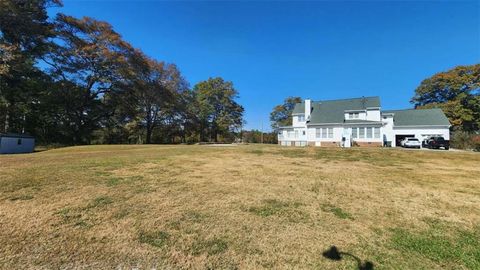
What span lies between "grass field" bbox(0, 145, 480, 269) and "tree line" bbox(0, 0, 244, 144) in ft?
80.2

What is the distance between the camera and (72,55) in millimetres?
27656

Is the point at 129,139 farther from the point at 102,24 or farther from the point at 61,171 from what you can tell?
the point at 61,171

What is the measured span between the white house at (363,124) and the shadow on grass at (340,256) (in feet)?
89.0

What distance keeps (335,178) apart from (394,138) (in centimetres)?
2763

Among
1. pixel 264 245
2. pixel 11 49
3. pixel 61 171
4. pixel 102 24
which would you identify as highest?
pixel 102 24

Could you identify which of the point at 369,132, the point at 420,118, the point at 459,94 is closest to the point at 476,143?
the point at 420,118

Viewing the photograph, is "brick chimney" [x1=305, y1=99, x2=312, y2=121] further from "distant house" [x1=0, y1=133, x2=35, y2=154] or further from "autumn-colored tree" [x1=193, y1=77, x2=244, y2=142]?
"distant house" [x1=0, y1=133, x2=35, y2=154]

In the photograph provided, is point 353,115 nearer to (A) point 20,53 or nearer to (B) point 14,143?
(B) point 14,143

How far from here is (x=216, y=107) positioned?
165ft

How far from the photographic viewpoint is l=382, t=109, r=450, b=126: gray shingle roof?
1158 inches

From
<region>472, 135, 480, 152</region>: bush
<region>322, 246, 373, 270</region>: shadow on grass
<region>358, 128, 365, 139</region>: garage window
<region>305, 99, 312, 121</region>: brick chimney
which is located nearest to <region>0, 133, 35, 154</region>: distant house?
<region>322, 246, 373, 270</region>: shadow on grass

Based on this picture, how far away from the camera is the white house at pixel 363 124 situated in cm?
2828

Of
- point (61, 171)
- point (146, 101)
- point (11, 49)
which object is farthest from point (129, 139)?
point (61, 171)

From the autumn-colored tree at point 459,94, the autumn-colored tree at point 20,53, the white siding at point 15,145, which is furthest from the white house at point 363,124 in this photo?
the autumn-colored tree at point 20,53
